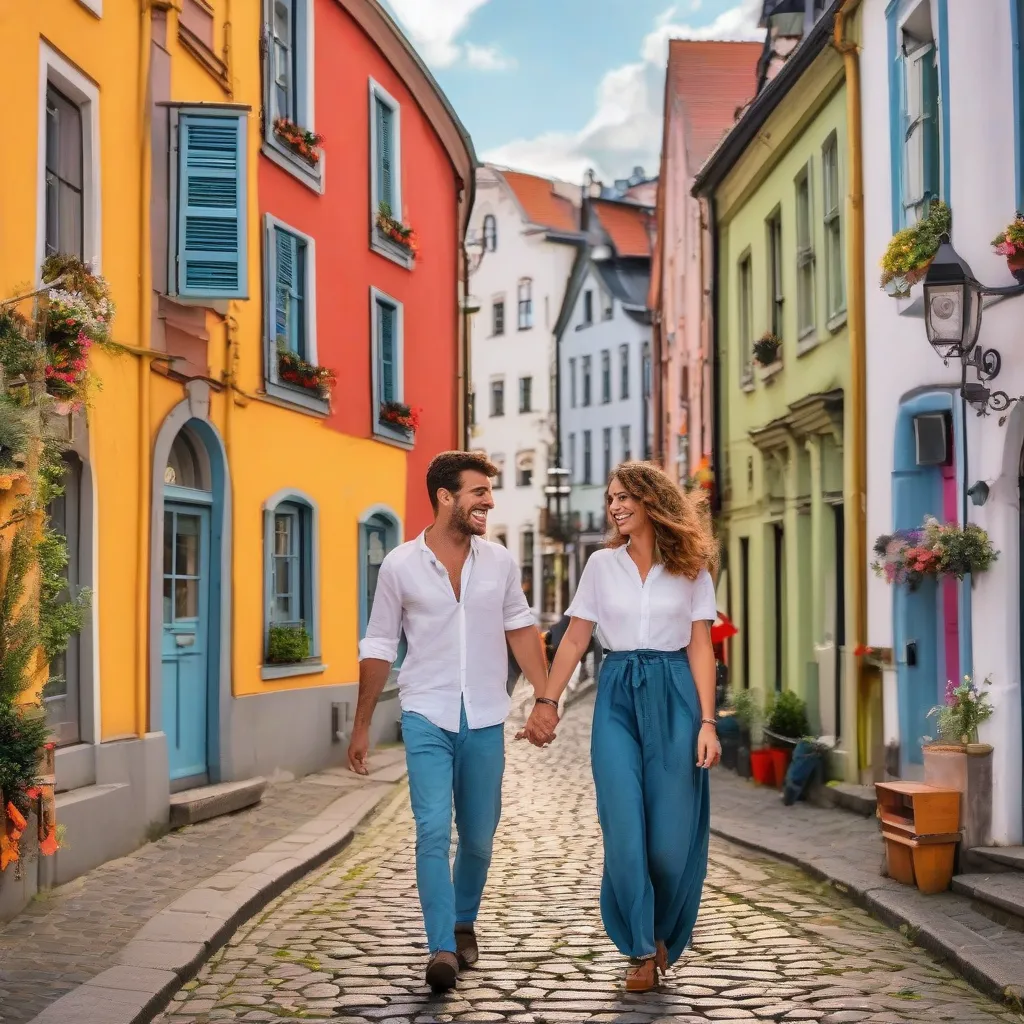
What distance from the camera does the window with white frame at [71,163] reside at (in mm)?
9977

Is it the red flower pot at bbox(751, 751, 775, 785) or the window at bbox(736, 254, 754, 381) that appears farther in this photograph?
the window at bbox(736, 254, 754, 381)

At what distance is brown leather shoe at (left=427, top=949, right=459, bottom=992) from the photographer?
6234 mm

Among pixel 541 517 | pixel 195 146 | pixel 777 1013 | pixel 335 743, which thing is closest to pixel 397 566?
pixel 777 1013

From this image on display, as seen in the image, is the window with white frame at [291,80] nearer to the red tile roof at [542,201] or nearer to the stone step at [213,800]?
the stone step at [213,800]

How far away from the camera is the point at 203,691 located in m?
13.1

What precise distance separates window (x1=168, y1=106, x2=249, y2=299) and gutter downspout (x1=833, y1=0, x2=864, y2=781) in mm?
4772

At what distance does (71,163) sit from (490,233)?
54330mm

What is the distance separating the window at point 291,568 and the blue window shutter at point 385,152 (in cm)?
464

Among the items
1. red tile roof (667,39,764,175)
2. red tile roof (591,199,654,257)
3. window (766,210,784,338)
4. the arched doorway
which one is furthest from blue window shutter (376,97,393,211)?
red tile roof (591,199,654,257)

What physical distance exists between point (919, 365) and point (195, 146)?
5.32m

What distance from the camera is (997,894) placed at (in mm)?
7820

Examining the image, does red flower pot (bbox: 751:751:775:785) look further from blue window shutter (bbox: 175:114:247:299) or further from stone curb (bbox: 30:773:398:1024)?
blue window shutter (bbox: 175:114:247:299)

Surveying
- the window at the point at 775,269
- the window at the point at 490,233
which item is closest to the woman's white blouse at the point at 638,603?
the window at the point at 775,269

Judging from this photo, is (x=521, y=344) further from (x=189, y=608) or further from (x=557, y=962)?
(x=557, y=962)
